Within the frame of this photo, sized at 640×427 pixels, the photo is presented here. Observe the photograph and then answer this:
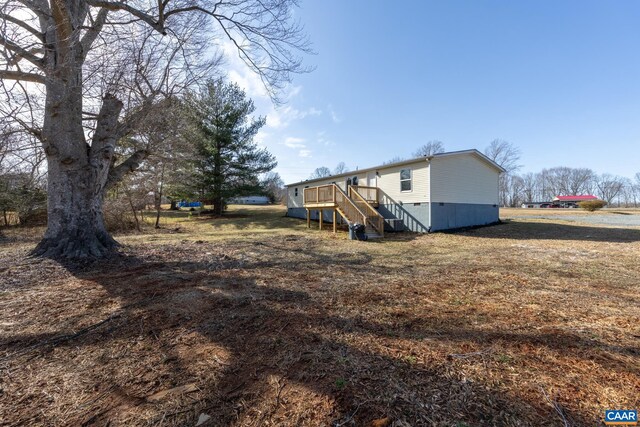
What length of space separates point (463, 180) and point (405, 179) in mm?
3148

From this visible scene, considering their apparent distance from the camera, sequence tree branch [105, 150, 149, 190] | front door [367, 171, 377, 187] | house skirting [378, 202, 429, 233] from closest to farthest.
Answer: tree branch [105, 150, 149, 190]
house skirting [378, 202, 429, 233]
front door [367, 171, 377, 187]

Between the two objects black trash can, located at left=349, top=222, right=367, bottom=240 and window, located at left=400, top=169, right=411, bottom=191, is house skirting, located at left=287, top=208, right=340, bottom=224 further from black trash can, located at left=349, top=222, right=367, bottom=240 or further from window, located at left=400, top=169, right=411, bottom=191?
black trash can, located at left=349, top=222, right=367, bottom=240

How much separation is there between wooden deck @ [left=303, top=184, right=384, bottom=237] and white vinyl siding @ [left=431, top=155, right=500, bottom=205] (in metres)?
2.98

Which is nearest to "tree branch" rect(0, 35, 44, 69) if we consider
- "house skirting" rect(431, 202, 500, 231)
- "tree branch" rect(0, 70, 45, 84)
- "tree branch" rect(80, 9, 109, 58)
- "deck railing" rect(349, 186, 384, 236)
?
"tree branch" rect(0, 70, 45, 84)

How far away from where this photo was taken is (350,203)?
12102mm

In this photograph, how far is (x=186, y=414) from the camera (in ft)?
5.45

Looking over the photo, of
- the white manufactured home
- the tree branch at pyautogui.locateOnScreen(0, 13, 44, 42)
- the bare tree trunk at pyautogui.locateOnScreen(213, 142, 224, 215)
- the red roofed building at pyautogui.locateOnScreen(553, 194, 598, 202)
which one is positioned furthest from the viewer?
the red roofed building at pyautogui.locateOnScreen(553, 194, 598, 202)

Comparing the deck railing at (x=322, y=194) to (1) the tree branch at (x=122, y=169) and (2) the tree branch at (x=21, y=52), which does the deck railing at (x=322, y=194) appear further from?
(2) the tree branch at (x=21, y=52)

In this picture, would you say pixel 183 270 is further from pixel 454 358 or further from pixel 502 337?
pixel 502 337

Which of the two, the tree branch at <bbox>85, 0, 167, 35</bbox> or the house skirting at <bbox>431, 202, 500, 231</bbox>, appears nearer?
the tree branch at <bbox>85, 0, 167, 35</bbox>

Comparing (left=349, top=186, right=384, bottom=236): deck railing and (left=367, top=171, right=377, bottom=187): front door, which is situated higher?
(left=367, top=171, right=377, bottom=187): front door

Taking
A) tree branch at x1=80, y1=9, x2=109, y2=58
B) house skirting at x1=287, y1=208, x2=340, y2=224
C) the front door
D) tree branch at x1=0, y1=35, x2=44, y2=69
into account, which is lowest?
house skirting at x1=287, y1=208, x2=340, y2=224

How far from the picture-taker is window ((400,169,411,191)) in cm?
1334

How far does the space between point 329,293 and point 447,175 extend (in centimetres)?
1132
